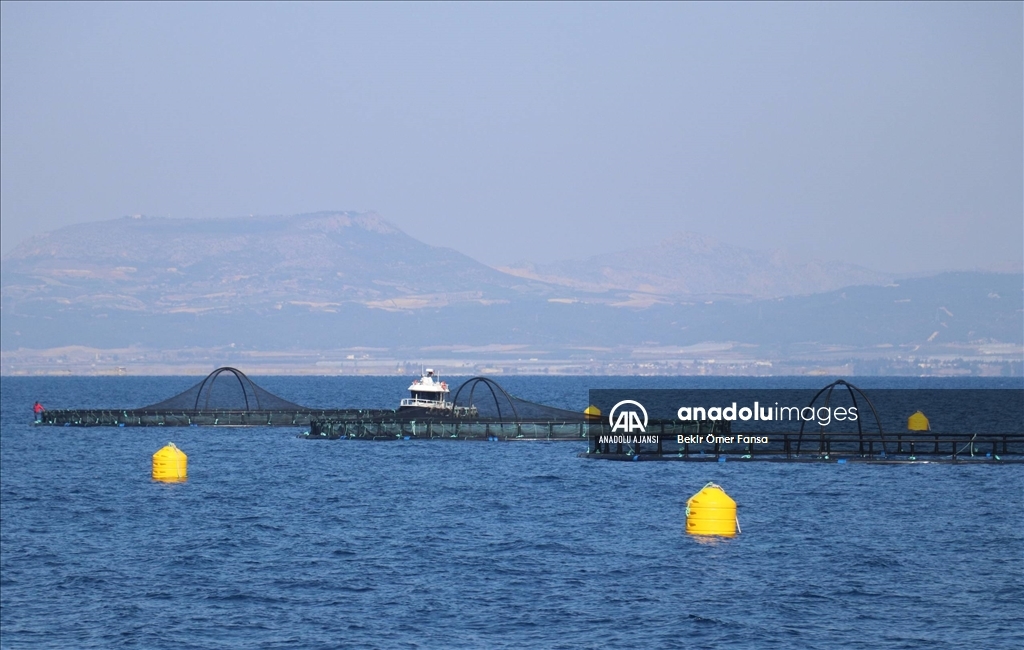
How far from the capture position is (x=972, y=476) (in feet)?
236

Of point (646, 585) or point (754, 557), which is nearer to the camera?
point (646, 585)

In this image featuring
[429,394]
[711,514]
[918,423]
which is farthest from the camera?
[918,423]

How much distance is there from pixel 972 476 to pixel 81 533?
44511mm

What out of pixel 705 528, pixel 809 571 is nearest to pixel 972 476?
pixel 705 528

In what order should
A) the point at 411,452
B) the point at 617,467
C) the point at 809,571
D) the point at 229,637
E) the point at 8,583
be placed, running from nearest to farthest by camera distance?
the point at 229,637 < the point at 8,583 < the point at 809,571 < the point at 617,467 < the point at 411,452

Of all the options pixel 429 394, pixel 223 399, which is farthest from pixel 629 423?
pixel 223 399

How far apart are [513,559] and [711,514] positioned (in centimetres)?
826

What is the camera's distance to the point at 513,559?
149 ft

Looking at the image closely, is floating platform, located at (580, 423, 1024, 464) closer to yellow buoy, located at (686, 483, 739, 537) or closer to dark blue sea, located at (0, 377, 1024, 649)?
dark blue sea, located at (0, 377, 1024, 649)

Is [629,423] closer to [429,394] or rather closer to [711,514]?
[429,394]

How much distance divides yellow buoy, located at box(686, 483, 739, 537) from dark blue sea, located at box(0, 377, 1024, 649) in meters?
0.80

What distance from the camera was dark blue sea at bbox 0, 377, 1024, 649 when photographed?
1378 inches

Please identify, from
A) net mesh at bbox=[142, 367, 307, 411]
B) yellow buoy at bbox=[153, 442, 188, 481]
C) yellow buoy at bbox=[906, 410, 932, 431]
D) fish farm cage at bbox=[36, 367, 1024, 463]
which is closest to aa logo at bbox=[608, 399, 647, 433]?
fish farm cage at bbox=[36, 367, 1024, 463]

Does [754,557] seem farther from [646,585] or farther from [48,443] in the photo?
[48,443]
